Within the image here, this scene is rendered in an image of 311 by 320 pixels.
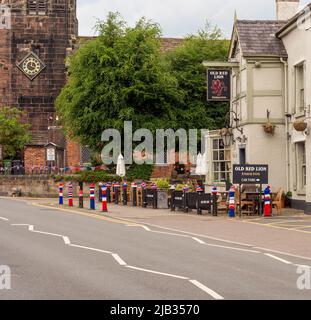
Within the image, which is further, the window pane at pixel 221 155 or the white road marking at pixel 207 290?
the window pane at pixel 221 155

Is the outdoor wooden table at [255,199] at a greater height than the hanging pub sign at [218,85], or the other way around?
the hanging pub sign at [218,85]

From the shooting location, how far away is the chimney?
3656 cm

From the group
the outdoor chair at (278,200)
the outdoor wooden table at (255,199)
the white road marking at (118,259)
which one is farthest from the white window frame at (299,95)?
the white road marking at (118,259)

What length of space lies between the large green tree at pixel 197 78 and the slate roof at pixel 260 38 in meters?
15.1

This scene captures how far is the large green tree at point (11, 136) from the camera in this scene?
56781 mm

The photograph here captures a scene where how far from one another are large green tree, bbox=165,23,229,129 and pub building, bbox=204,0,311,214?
1397cm

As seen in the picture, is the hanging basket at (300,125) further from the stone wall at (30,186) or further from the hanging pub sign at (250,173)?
the stone wall at (30,186)

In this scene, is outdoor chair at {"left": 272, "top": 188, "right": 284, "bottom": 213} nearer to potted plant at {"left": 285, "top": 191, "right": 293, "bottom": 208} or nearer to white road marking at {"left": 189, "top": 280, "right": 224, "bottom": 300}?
potted plant at {"left": 285, "top": 191, "right": 293, "bottom": 208}

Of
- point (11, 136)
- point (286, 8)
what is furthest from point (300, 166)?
point (11, 136)

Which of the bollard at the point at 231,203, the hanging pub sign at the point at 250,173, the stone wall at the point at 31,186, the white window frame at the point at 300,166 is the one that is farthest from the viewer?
the stone wall at the point at 31,186

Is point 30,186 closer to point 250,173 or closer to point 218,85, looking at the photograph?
point 218,85

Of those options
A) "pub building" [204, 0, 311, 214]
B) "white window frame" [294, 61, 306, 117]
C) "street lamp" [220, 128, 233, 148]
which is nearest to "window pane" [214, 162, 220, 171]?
"pub building" [204, 0, 311, 214]

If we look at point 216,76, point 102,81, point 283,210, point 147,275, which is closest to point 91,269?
point 147,275

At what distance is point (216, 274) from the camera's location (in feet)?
44.9
